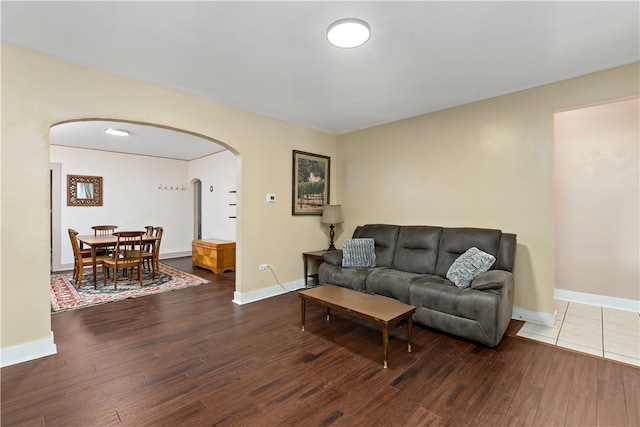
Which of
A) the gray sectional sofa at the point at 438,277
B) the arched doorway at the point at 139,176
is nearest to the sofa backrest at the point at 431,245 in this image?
the gray sectional sofa at the point at 438,277

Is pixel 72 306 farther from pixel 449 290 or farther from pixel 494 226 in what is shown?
pixel 494 226

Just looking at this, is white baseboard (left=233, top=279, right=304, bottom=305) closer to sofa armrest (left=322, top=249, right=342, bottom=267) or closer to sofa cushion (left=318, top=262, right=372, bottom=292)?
sofa cushion (left=318, top=262, right=372, bottom=292)

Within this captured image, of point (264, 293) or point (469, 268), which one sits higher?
point (469, 268)

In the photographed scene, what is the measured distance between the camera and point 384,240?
4.09 m

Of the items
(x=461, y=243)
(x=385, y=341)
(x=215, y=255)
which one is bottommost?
(x=385, y=341)

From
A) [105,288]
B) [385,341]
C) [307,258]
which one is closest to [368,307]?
[385,341]

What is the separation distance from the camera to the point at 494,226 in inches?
134

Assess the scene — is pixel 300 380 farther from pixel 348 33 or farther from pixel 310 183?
pixel 310 183

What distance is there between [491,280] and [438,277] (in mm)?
744

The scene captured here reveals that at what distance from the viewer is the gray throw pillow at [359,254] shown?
3.89 meters

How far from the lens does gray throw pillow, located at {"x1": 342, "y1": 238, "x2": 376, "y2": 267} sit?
3.89 meters

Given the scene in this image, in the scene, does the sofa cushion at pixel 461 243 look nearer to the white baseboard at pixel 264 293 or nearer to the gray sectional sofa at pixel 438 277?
the gray sectional sofa at pixel 438 277

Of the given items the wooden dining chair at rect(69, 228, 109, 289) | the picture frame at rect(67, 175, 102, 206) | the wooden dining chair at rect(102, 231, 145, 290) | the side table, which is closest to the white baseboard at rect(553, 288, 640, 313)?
the side table

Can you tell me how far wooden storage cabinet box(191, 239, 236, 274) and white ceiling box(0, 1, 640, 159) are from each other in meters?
3.13
